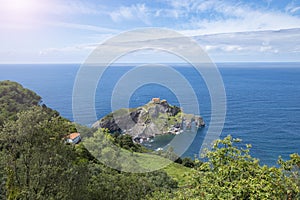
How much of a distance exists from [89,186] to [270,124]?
60290 millimetres

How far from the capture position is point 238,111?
7412cm

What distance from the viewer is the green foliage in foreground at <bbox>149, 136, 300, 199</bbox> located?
6824 mm

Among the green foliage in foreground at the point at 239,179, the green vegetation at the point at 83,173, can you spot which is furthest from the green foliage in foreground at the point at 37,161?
the green foliage in foreground at the point at 239,179

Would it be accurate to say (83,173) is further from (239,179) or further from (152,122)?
(152,122)

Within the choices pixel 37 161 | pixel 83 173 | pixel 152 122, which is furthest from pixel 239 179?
pixel 152 122

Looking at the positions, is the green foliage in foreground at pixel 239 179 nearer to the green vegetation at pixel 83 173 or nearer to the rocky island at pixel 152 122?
the green vegetation at pixel 83 173

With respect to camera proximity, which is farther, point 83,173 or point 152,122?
point 152,122

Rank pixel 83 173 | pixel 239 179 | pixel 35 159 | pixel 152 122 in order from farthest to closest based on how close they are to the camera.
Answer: pixel 152 122 < pixel 83 173 < pixel 35 159 < pixel 239 179

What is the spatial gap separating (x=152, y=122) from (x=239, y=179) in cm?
5729

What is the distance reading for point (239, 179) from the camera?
7.72m

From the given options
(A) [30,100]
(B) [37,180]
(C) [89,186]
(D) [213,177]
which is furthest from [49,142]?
(A) [30,100]

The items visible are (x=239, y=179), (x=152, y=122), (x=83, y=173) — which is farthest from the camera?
(x=152, y=122)

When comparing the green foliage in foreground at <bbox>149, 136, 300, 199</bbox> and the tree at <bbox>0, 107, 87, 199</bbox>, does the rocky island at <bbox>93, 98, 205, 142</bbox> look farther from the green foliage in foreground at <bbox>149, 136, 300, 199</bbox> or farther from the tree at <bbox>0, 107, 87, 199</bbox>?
the green foliage in foreground at <bbox>149, 136, 300, 199</bbox>

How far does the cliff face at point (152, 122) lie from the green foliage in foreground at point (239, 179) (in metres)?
51.9
